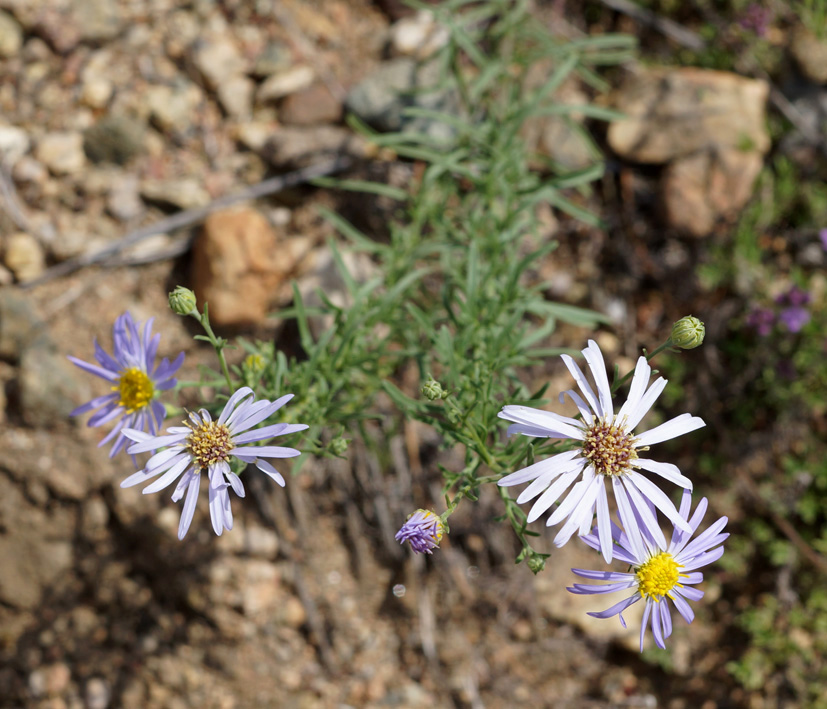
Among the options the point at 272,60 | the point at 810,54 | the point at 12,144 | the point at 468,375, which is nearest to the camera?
the point at 468,375

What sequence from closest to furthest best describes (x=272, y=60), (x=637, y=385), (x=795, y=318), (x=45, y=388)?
(x=637, y=385) < (x=45, y=388) < (x=795, y=318) < (x=272, y=60)

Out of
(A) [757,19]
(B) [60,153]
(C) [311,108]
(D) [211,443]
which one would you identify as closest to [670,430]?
(D) [211,443]

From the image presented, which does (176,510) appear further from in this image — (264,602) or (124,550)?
(264,602)

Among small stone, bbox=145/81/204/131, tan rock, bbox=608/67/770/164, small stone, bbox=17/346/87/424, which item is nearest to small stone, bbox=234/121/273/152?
small stone, bbox=145/81/204/131

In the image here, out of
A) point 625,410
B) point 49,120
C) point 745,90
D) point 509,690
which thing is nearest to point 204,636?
point 509,690

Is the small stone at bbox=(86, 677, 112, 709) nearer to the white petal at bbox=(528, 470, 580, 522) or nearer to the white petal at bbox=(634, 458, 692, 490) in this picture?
the white petal at bbox=(528, 470, 580, 522)

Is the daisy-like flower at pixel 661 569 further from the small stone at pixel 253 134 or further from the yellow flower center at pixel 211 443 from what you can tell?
the small stone at pixel 253 134

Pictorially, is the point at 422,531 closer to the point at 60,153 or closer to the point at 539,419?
the point at 539,419
